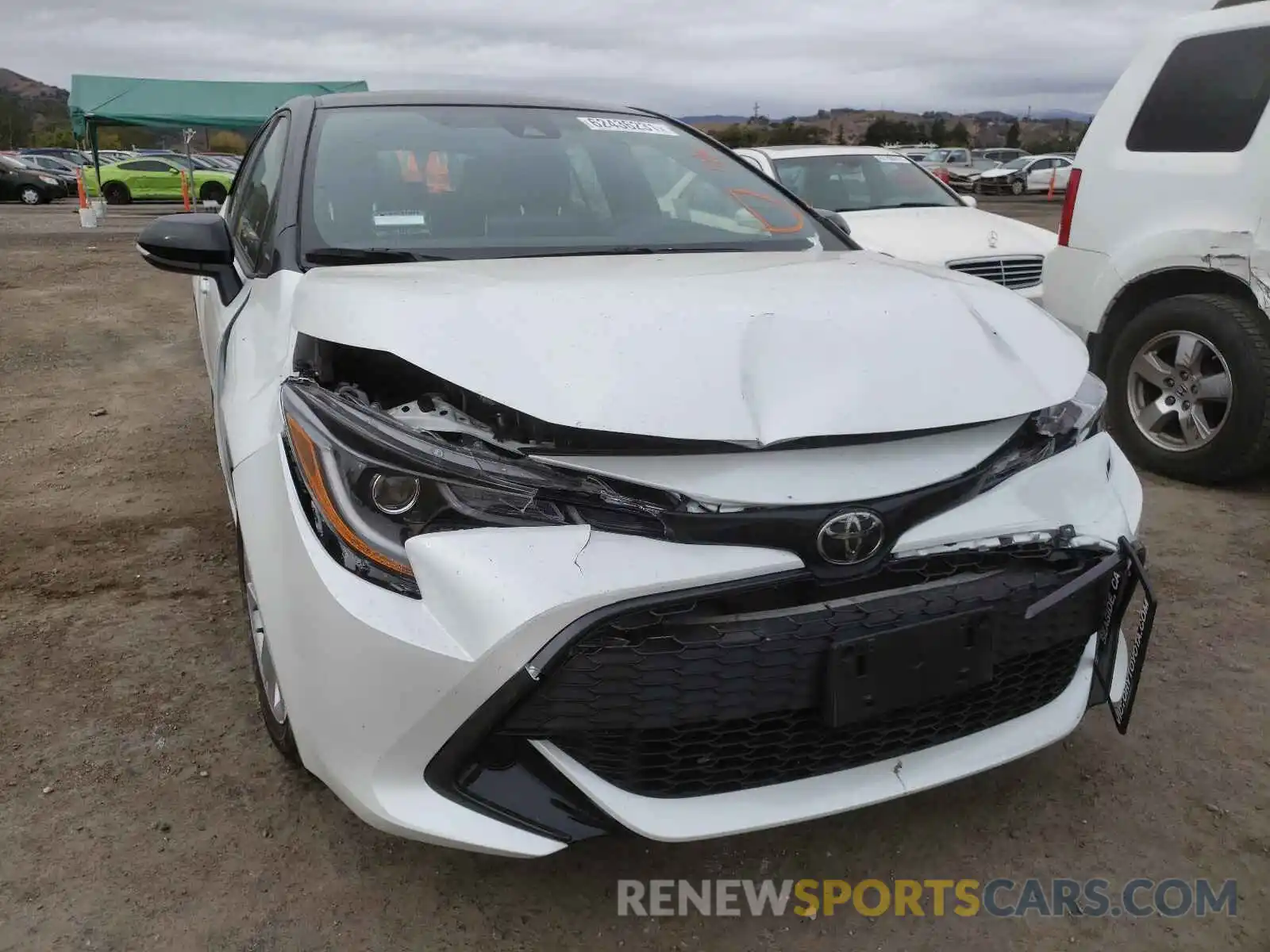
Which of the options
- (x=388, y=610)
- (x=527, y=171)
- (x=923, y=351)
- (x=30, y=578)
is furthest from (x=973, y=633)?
(x=30, y=578)

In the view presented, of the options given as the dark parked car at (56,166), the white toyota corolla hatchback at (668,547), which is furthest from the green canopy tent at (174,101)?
the white toyota corolla hatchback at (668,547)

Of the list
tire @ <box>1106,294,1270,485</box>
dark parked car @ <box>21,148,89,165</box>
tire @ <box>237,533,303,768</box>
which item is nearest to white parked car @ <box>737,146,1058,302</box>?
tire @ <box>1106,294,1270,485</box>

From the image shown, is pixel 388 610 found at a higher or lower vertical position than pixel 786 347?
lower

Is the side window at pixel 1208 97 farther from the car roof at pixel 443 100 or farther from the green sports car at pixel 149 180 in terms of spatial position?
the green sports car at pixel 149 180

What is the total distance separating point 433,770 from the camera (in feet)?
5.24

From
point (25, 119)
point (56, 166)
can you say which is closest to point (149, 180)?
point (56, 166)

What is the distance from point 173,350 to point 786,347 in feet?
20.0

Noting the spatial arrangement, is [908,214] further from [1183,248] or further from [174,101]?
[174,101]

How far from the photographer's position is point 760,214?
114 inches

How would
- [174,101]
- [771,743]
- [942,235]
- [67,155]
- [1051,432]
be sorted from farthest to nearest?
[67,155] → [174,101] → [942,235] → [1051,432] → [771,743]

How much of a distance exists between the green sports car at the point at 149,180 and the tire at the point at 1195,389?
25.8 meters

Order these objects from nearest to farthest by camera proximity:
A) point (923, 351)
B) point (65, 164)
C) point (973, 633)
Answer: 1. point (973, 633)
2. point (923, 351)
3. point (65, 164)

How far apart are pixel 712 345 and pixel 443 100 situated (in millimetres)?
1727

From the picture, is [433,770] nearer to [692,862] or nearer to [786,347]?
[692,862]
